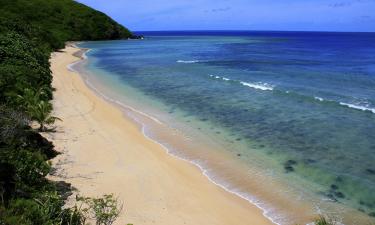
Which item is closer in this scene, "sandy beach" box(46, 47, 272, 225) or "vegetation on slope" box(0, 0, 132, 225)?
"vegetation on slope" box(0, 0, 132, 225)

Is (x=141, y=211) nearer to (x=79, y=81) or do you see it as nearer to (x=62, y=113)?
(x=62, y=113)

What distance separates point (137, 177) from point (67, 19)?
369ft

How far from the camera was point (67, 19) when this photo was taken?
117750mm

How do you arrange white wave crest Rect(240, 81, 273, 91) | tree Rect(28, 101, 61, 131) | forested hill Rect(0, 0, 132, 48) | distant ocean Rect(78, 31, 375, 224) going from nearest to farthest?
distant ocean Rect(78, 31, 375, 224) → tree Rect(28, 101, 61, 131) → white wave crest Rect(240, 81, 273, 91) → forested hill Rect(0, 0, 132, 48)

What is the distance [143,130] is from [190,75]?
2195 cm

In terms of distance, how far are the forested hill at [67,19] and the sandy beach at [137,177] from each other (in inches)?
3385

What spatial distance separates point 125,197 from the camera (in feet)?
42.0

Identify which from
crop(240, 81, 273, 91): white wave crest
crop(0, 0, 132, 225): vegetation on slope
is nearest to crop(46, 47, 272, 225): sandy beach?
crop(0, 0, 132, 225): vegetation on slope

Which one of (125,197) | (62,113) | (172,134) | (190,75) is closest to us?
(125,197)

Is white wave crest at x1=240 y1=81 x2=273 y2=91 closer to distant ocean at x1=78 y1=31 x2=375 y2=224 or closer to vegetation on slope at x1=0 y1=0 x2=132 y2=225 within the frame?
distant ocean at x1=78 y1=31 x2=375 y2=224

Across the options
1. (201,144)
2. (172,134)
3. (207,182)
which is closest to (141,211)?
(207,182)

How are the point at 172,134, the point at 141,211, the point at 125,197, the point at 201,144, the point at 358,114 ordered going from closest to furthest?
1. the point at 141,211
2. the point at 125,197
3. the point at 201,144
4. the point at 172,134
5. the point at 358,114

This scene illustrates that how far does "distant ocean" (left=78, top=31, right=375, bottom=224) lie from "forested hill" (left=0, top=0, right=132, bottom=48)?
7368cm

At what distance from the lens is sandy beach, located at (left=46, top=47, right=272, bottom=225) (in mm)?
11969
